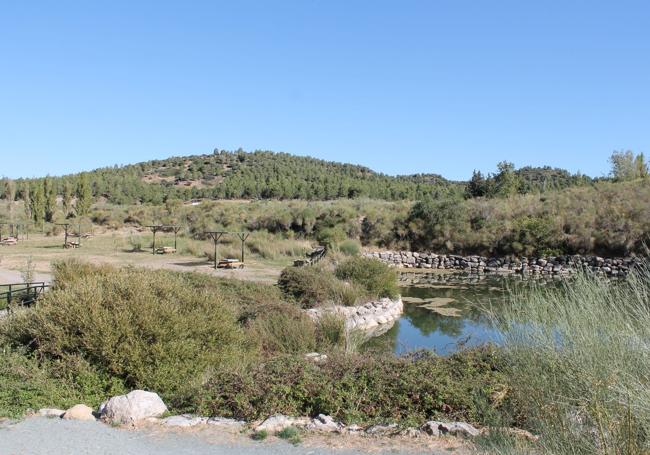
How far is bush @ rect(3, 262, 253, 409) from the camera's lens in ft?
27.0

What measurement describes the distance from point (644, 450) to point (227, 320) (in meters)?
7.72

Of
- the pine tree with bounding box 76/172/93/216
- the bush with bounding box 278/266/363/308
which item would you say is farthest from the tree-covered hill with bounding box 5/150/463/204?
the bush with bounding box 278/266/363/308

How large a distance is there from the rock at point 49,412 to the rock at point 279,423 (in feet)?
8.04

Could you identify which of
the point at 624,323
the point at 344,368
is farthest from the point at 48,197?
the point at 624,323

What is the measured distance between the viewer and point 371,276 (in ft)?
65.0

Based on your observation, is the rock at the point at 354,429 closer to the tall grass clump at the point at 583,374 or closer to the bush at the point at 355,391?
the bush at the point at 355,391

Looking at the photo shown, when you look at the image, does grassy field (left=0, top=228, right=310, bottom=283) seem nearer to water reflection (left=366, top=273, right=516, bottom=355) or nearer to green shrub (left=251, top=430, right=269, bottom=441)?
water reflection (left=366, top=273, right=516, bottom=355)

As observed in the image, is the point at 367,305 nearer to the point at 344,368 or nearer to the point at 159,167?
the point at 344,368

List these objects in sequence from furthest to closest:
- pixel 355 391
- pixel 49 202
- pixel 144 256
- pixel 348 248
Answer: pixel 49 202 → pixel 144 256 → pixel 348 248 → pixel 355 391

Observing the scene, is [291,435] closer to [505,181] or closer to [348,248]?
[348,248]

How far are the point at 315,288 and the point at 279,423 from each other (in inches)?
416

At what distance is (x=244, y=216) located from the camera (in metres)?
46.1

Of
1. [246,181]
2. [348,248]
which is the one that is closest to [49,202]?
[246,181]

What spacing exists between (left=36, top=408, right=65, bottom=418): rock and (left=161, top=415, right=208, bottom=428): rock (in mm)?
1295
